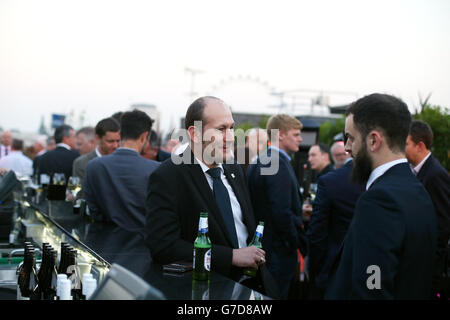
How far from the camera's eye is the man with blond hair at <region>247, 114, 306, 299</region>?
168 inches

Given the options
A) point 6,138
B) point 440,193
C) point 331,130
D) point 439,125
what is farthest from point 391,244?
point 331,130

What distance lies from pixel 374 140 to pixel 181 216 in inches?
38.7

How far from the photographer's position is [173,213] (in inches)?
88.0

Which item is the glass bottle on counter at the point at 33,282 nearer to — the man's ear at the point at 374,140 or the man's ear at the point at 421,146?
the man's ear at the point at 374,140

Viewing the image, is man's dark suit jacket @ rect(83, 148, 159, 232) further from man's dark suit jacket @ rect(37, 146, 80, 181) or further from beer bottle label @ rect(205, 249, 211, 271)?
man's dark suit jacket @ rect(37, 146, 80, 181)

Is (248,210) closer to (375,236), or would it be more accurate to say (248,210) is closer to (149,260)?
(149,260)

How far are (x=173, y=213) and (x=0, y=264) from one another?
1080 millimetres

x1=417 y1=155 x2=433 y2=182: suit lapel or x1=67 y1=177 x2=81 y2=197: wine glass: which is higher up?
x1=417 y1=155 x2=433 y2=182: suit lapel

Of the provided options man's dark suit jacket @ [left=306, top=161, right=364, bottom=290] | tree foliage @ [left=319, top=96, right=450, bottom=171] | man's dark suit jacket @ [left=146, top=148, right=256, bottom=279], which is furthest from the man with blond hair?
tree foliage @ [left=319, top=96, right=450, bottom=171]

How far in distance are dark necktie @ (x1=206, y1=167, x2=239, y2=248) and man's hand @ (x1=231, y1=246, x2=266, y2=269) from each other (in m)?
0.15

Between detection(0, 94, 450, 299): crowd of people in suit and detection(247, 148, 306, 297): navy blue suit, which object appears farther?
detection(247, 148, 306, 297): navy blue suit

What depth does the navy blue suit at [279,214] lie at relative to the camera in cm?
427

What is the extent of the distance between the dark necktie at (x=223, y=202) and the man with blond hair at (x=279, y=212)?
1.88m
